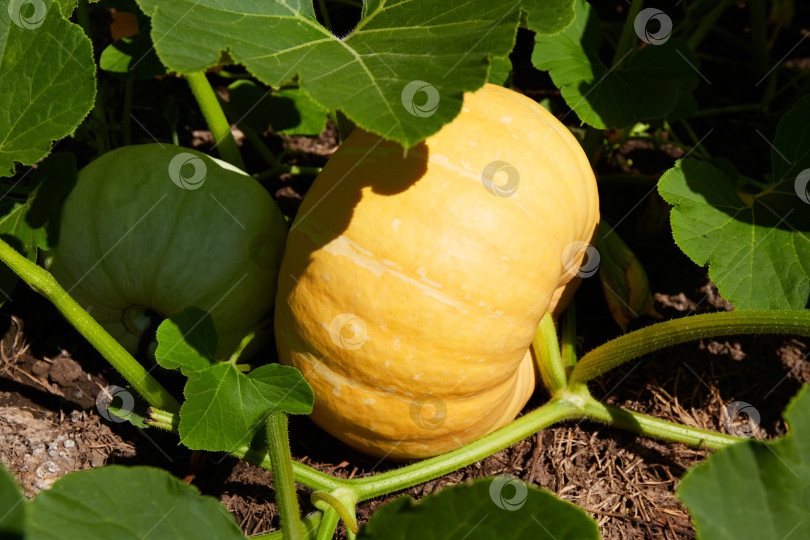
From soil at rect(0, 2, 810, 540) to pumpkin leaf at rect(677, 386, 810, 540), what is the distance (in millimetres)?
682

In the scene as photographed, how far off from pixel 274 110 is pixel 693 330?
52.6 inches

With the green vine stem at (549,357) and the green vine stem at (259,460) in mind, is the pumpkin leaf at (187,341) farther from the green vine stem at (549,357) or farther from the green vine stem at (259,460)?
the green vine stem at (549,357)

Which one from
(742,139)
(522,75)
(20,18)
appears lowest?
(742,139)

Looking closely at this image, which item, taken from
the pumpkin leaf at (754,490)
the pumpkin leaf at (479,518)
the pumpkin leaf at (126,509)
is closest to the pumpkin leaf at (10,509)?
the pumpkin leaf at (126,509)

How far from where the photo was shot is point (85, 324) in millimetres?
1504

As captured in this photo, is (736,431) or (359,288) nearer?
(359,288)

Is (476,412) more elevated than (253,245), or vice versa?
(253,245)

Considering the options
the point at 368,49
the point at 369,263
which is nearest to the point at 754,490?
the point at 369,263

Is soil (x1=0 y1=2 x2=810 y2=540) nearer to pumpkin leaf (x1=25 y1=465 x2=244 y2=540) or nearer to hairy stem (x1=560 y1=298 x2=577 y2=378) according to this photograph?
hairy stem (x1=560 y1=298 x2=577 y2=378)

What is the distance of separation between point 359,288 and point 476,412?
42 centimetres

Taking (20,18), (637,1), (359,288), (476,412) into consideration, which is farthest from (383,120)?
(637,1)

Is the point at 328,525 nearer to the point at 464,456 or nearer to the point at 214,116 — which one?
the point at 464,456

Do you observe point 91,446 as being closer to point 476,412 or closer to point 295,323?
point 295,323

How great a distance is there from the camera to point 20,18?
144cm
